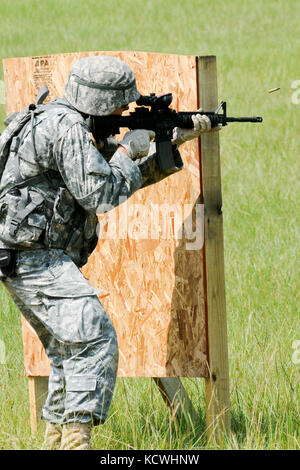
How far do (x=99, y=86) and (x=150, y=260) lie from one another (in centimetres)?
105

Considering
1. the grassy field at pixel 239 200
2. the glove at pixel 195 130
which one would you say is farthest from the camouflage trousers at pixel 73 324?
the glove at pixel 195 130

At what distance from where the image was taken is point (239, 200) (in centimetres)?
899

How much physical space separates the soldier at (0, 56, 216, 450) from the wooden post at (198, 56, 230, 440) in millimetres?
427

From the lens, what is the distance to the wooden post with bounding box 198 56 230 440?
452 centimetres

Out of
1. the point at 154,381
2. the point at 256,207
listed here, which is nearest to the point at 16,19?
the point at 256,207

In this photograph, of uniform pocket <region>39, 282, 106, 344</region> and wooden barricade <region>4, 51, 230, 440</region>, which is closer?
uniform pocket <region>39, 282, 106, 344</region>

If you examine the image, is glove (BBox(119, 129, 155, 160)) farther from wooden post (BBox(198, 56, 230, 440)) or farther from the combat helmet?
wooden post (BBox(198, 56, 230, 440))

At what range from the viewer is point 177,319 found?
4.71 m

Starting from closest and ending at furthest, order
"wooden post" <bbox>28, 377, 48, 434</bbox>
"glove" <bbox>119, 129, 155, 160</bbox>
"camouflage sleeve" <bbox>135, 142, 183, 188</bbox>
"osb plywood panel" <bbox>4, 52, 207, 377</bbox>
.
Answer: "glove" <bbox>119, 129, 155, 160</bbox>, "camouflage sleeve" <bbox>135, 142, 183, 188</bbox>, "osb plywood panel" <bbox>4, 52, 207, 377</bbox>, "wooden post" <bbox>28, 377, 48, 434</bbox>

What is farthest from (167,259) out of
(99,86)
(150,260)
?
(99,86)

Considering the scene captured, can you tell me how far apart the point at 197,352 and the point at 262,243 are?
3178mm

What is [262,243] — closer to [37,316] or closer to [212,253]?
[212,253]

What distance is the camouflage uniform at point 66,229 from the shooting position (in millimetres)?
3961

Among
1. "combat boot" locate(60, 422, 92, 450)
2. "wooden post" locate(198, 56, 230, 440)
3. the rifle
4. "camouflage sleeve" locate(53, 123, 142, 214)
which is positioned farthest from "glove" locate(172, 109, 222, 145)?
"combat boot" locate(60, 422, 92, 450)
